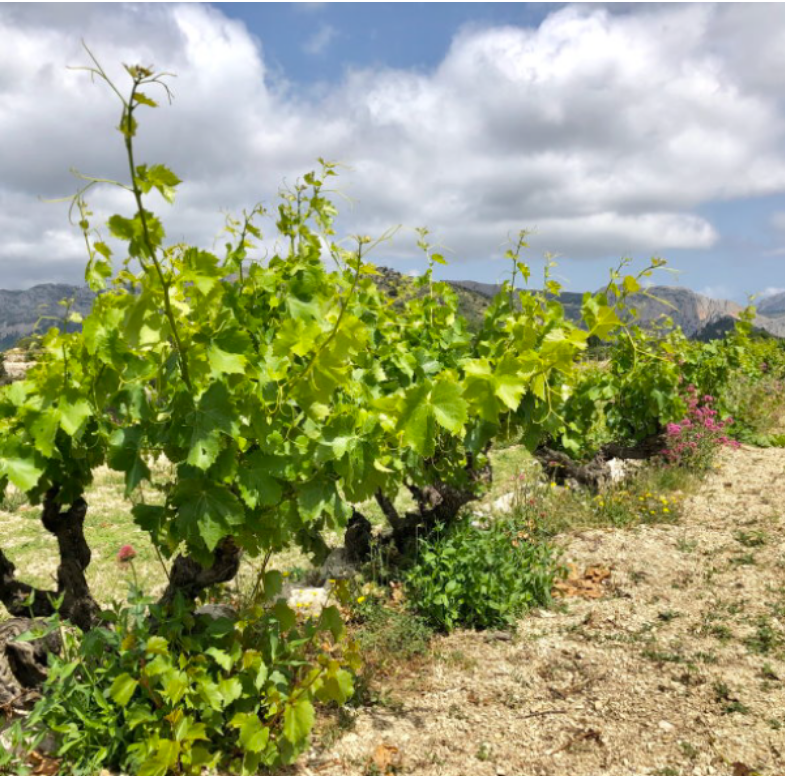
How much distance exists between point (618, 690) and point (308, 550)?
1.74 metres

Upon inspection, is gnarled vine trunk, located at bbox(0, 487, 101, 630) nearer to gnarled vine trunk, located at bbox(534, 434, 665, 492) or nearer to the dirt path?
the dirt path

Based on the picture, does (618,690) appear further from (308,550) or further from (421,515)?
(421,515)

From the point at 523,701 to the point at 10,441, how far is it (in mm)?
2617

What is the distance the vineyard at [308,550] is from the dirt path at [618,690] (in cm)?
2

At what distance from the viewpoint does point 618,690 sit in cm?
317

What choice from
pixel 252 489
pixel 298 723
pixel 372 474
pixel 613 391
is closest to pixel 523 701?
pixel 298 723

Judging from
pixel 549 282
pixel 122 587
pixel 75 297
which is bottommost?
pixel 122 587

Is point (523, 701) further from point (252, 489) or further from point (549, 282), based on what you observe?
point (549, 282)

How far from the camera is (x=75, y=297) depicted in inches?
101

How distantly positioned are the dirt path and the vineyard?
0.06ft

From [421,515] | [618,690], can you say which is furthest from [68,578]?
[618,690]

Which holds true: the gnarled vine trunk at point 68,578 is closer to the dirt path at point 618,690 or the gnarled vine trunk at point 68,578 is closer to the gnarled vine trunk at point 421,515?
the dirt path at point 618,690

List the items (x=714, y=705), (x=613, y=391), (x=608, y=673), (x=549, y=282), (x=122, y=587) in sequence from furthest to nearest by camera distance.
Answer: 1. (x=613, y=391)
2. (x=122, y=587)
3. (x=549, y=282)
4. (x=608, y=673)
5. (x=714, y=705)

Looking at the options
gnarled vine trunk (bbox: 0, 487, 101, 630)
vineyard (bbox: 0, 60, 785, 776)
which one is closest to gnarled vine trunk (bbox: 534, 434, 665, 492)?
vineyard (bbox: 0, 60, 785, 776)
